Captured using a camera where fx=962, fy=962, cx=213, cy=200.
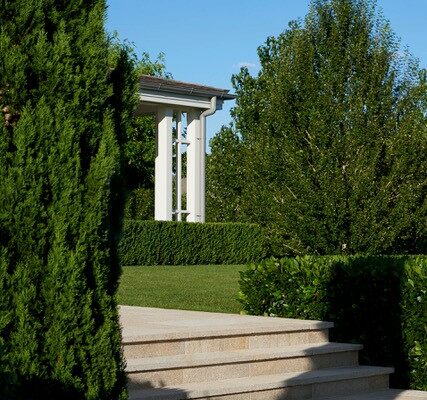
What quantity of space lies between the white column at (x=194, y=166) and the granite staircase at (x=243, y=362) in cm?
1471

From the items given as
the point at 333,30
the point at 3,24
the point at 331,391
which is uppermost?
the point at 333,30

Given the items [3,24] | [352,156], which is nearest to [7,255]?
[3,24]

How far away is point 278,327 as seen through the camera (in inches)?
339

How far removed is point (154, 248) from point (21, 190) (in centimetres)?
1682

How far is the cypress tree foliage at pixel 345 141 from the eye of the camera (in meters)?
18.1

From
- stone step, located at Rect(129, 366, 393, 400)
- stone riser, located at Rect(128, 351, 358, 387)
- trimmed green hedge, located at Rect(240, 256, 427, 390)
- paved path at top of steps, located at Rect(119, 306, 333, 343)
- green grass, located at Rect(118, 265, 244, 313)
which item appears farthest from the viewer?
green grass, located at Rect(118, 265, 244, 313)

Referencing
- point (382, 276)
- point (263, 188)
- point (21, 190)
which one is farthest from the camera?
point (263, 188)

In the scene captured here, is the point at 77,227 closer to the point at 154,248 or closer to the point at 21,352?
the point at 21,352

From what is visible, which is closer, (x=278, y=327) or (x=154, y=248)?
(x=278, y=327)

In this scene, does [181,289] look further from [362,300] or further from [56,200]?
[56,200]

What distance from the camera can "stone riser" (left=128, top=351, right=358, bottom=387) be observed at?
288 inches

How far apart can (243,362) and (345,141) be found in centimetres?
1081

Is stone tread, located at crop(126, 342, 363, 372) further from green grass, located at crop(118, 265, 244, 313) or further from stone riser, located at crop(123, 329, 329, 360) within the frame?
green grass, located at crop(118, 265, 244, 313)

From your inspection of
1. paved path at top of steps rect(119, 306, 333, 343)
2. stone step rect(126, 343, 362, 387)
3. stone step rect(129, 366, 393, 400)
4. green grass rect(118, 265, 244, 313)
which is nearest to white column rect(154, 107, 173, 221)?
green grass rect(118, 265, 244, 313)
